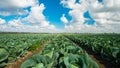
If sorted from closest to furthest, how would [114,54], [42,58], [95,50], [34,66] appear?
[34,66] < [42,58] < [114,54] < [95,50]

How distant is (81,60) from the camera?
3719 millimetres

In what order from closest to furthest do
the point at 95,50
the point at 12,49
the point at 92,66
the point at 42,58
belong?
the point at 92,66
the point at 42,58
the point at 12,49
the point at 95,50

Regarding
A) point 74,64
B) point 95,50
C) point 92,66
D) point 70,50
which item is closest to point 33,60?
point 74,64

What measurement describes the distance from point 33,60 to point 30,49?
15883 mm

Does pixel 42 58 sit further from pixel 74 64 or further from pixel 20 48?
pixel 20 48

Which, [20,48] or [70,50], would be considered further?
[20,48]

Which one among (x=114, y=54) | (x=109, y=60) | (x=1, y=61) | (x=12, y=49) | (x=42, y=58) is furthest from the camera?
(x=109, y=60)

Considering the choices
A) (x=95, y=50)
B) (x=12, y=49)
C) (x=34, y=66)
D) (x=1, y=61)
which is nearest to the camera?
(x=34, y=66)

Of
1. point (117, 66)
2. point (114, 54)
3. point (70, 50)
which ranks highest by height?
point (70, 50)

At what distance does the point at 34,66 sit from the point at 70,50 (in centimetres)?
295

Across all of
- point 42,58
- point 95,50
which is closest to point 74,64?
point 42,58

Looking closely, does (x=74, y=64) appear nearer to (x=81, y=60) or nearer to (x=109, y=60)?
(x=81, y=60)

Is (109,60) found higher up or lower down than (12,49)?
lower down

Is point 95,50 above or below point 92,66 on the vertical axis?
below
